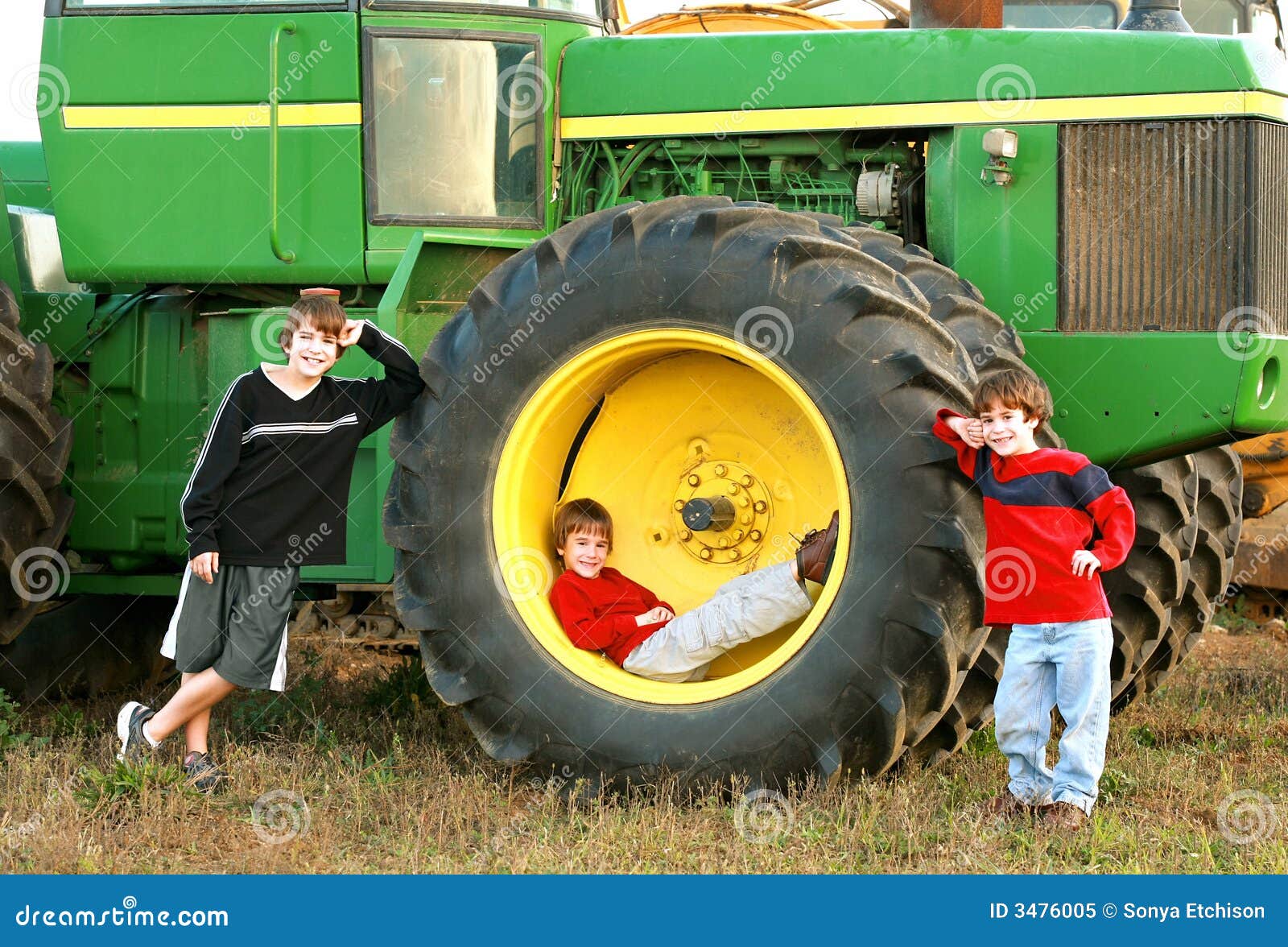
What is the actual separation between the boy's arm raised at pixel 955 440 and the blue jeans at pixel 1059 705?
463mm

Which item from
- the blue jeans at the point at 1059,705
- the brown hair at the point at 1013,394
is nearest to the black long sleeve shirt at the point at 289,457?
the brown hair at the point at 1013,394

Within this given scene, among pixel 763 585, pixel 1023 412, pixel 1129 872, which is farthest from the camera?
pixel 763 585

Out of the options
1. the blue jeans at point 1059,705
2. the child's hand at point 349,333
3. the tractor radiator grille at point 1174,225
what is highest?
the tractor radiator grille at point 1174,225

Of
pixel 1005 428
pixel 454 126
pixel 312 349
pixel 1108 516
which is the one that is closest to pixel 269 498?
pixel 312 349

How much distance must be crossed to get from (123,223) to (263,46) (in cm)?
78

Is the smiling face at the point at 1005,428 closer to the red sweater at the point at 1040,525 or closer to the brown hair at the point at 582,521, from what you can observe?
the red sweater at the point at 1040,525

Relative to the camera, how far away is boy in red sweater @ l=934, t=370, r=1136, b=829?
13.1ft

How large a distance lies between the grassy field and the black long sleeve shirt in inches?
25.7

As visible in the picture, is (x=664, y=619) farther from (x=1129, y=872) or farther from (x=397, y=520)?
(x=1129, y=872)

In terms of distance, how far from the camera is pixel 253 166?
5.30 meters

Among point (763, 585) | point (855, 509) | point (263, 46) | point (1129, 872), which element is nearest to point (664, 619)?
point (763, 585)

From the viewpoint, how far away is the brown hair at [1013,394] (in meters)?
3.98

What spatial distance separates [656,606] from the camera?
469cm

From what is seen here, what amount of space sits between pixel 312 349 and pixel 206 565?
67cm
